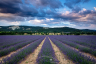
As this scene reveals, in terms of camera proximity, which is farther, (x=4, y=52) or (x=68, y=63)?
(x=4, y=52)

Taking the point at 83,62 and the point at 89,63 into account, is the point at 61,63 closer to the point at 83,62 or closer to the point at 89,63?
the point at 83,62

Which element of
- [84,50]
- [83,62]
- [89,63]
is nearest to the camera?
[89,63]

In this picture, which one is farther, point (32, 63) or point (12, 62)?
point (32, 63)

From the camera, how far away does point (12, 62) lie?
125 inches

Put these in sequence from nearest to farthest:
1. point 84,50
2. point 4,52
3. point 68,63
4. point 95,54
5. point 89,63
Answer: point 89,63
point 68,63
point 95,54
point 4,52
point 84,50

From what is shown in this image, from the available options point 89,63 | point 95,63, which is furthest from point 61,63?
point 95,63

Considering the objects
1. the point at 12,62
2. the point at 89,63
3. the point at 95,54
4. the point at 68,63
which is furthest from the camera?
the point at 95,54

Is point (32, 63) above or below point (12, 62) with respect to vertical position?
below

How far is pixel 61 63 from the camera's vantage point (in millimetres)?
3604

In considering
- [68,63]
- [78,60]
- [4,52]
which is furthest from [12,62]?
[78,60]

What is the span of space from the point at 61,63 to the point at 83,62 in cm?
123

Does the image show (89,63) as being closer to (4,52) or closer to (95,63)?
(95,63)

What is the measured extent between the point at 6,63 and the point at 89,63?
4070 mm

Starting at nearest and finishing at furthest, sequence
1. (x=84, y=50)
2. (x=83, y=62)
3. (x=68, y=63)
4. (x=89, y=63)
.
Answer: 1. (x=89, y=63)
2. (x=83, y=62)
3. (x=68, y=63)
4. (x=84, y=50)
